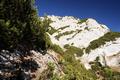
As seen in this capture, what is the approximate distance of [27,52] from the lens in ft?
106

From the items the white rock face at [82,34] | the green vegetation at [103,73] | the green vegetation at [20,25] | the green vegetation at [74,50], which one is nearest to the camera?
the green vegetation at [20,25]

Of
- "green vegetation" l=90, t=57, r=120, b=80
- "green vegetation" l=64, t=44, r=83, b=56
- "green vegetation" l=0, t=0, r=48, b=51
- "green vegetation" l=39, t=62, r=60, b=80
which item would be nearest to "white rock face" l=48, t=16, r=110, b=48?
"green vegetation" l=64, t=44, r=83, b=56

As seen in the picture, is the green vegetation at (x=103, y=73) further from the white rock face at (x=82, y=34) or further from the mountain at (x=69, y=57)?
the white rock face at (x=82, y=34)

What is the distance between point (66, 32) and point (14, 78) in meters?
92.9

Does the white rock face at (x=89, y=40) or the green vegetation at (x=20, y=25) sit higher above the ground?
the white rock face at (x=89, y=40)

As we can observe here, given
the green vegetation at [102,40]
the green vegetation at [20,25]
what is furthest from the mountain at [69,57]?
the green vegetation at [20,25]

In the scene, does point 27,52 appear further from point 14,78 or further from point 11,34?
point 11,34

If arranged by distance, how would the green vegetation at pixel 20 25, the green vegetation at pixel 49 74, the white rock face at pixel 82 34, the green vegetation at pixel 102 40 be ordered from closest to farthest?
the green vegetation at pixel 20 25, the green vegetation at pixel 49 74, the green vegetation at pixel 102 40, the white rock face at pixel 82 34

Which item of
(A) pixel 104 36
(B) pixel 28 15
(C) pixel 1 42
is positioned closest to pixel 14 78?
(C) pixel 1 42

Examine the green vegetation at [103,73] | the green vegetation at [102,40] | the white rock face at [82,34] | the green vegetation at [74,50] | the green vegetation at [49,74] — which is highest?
the white rock face at [82,34]

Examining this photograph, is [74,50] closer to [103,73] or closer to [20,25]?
[103,73]

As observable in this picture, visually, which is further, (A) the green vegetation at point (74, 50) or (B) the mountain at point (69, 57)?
(A) the green vegetation at point (74, 50)

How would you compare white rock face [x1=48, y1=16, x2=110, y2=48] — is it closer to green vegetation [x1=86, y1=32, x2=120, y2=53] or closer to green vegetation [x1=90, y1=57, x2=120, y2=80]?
green vegetation [x1=86, y1=32, x2=120, y2=53]

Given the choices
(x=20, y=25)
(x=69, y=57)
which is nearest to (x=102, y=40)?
(x=69, y=57)
